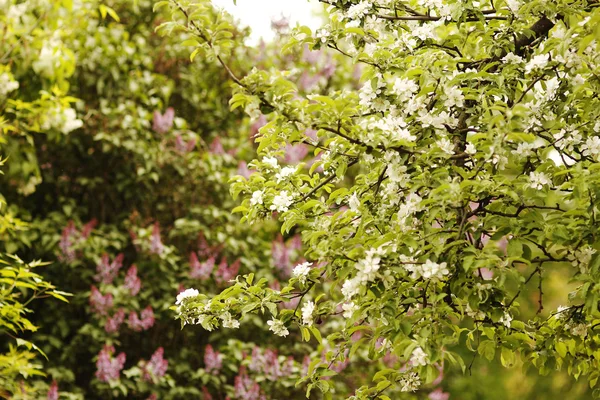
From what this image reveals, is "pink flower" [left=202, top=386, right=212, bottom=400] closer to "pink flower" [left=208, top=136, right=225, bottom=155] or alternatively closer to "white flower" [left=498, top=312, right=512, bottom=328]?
"pink flower" [left=208, top=136, right=225, bottom=155]

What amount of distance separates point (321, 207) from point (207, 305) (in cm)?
53

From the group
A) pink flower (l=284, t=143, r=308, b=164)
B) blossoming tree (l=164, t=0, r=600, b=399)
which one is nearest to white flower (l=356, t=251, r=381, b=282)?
blossoming tree (l=164, t=0, r=600, b=399)

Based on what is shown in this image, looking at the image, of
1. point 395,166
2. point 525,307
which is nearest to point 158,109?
point 395,166

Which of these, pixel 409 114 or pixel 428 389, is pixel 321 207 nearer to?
pixel 409 114

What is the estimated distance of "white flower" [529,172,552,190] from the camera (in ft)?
6.69

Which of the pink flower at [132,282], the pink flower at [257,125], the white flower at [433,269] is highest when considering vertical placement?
the pink flower at [257,125]

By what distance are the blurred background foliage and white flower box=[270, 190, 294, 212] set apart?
2.59 meters

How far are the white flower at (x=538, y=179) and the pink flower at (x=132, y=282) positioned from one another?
3.39 meters

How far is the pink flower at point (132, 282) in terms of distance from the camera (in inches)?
192

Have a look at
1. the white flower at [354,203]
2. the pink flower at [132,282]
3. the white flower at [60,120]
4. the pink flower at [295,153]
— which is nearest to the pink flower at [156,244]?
the pink flower at [132,282]

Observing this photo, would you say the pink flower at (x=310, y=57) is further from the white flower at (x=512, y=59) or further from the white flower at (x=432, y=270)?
the white flower at (x=432, y=270)

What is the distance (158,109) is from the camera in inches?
217

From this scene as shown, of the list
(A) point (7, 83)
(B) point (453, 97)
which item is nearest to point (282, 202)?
(B) point (453, 97)

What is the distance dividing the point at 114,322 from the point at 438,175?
332 centimetres
